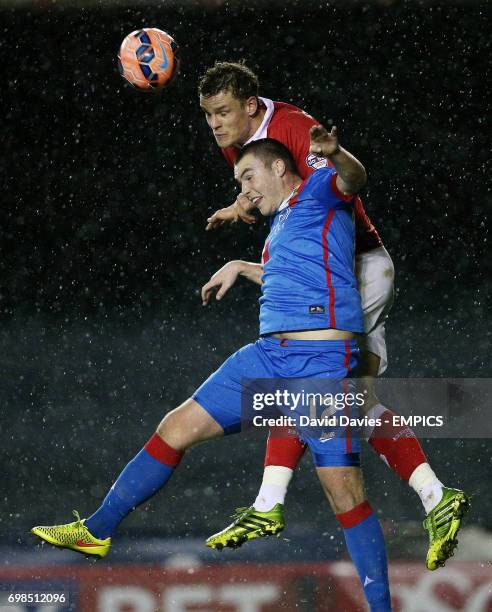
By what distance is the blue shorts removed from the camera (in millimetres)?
2594

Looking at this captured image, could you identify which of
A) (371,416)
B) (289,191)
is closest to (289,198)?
(289,191)

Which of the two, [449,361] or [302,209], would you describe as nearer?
[302,209]

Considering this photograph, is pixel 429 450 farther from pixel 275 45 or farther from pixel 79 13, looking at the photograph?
pixel 79 13

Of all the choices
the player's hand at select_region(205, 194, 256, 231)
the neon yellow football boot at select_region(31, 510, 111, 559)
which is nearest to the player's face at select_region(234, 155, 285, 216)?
the player's hand at select_region(205, 194, 256, 231)

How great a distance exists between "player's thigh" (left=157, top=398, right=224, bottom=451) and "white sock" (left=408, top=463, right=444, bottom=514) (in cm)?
55

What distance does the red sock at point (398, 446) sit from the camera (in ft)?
9.15

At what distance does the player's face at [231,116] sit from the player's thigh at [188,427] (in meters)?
0.77

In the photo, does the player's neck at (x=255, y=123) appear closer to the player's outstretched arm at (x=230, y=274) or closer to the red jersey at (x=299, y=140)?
the red jersey at (x=299, y=140)

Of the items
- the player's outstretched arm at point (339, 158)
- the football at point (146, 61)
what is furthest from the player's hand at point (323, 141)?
the football at point (146, 61)

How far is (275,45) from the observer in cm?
593

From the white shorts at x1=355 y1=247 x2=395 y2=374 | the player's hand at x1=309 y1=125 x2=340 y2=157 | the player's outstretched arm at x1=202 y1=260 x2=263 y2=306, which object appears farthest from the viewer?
the white shorts at x1=355 y1=247 x2=395 y2=374

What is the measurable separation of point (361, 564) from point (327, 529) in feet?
9.41

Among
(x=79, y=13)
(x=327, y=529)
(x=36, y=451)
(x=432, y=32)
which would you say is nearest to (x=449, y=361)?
(x=327, y=529)

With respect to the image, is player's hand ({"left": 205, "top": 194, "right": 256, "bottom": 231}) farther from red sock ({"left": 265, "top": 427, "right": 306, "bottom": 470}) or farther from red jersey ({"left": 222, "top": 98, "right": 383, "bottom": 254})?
red sock ({"left": 265, "top": 427, "right": 306, "bottom": 470})
